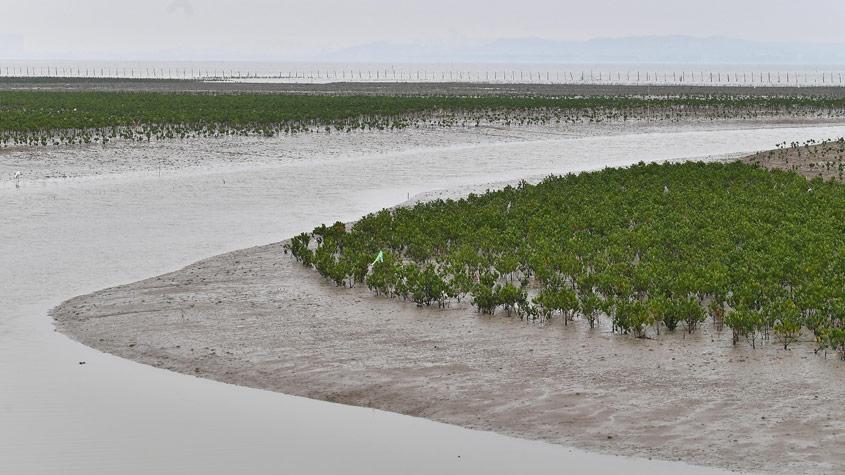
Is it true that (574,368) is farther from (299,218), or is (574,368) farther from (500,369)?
(299,218)

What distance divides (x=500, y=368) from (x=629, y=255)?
256 inches

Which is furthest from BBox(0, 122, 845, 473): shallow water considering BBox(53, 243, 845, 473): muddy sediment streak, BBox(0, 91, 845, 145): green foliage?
BBox(0, 91, 845, 145): green foliage

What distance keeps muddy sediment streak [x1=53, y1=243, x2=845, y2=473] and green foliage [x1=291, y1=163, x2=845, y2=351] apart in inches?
15.0

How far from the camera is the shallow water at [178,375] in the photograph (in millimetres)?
10867

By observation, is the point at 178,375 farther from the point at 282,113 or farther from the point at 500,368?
the point at 282,113

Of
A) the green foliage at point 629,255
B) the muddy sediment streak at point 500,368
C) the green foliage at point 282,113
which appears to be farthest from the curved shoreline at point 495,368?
the green foliage at point 282,113

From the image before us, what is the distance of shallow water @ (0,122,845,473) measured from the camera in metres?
10.9

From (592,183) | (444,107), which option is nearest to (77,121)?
(444,107)

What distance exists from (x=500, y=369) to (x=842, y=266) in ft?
22.4

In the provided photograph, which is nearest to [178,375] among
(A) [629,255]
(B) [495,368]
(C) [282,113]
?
(B) [495,368]

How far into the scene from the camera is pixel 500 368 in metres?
13.7

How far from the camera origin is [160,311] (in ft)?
56.1

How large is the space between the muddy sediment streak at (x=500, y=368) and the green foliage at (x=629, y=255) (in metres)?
0.38

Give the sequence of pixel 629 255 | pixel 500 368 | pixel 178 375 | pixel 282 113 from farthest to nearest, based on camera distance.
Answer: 1. pixel 282 113
2. pixel 629 255
3. pixel 178 375
4. pixel 500 368
